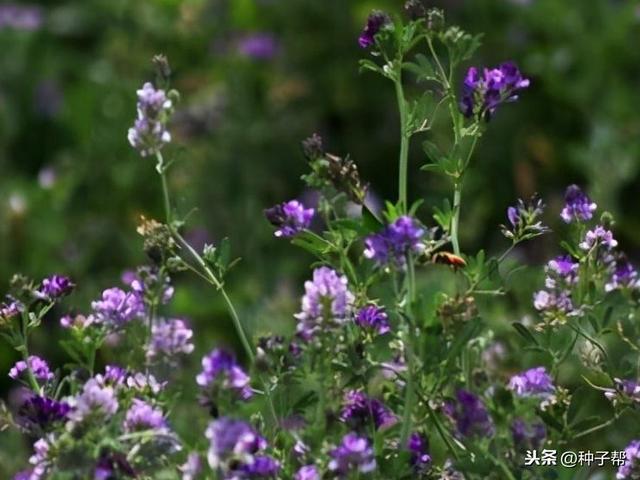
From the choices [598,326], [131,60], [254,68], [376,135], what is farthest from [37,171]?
[598,326]

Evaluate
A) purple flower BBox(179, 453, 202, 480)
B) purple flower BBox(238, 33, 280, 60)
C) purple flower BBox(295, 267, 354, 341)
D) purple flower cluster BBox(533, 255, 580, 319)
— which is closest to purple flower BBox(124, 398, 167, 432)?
purple flower BBox(179, 453, 202, 480)

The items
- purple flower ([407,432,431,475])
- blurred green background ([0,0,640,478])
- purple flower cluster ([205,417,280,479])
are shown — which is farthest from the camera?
blurred green background ([0,0,640,478])

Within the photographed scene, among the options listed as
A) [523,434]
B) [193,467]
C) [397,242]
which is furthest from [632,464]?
[193,467]

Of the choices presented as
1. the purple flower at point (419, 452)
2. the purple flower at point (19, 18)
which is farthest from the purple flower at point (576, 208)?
the purple flower at point (19, 18)

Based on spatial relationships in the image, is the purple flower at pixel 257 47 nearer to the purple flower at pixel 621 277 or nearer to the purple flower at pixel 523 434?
the purple flower at pixel 621 277

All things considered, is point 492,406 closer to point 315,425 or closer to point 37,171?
point 315,425

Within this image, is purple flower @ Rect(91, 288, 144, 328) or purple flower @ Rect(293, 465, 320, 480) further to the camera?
purple flower @ Rect(91, 288, 144, 328)

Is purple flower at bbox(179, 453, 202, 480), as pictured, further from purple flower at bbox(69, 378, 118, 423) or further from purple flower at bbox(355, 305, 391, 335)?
purple flower at bbox(355, 305, 391, 335)

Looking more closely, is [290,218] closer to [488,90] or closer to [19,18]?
[488,90]
